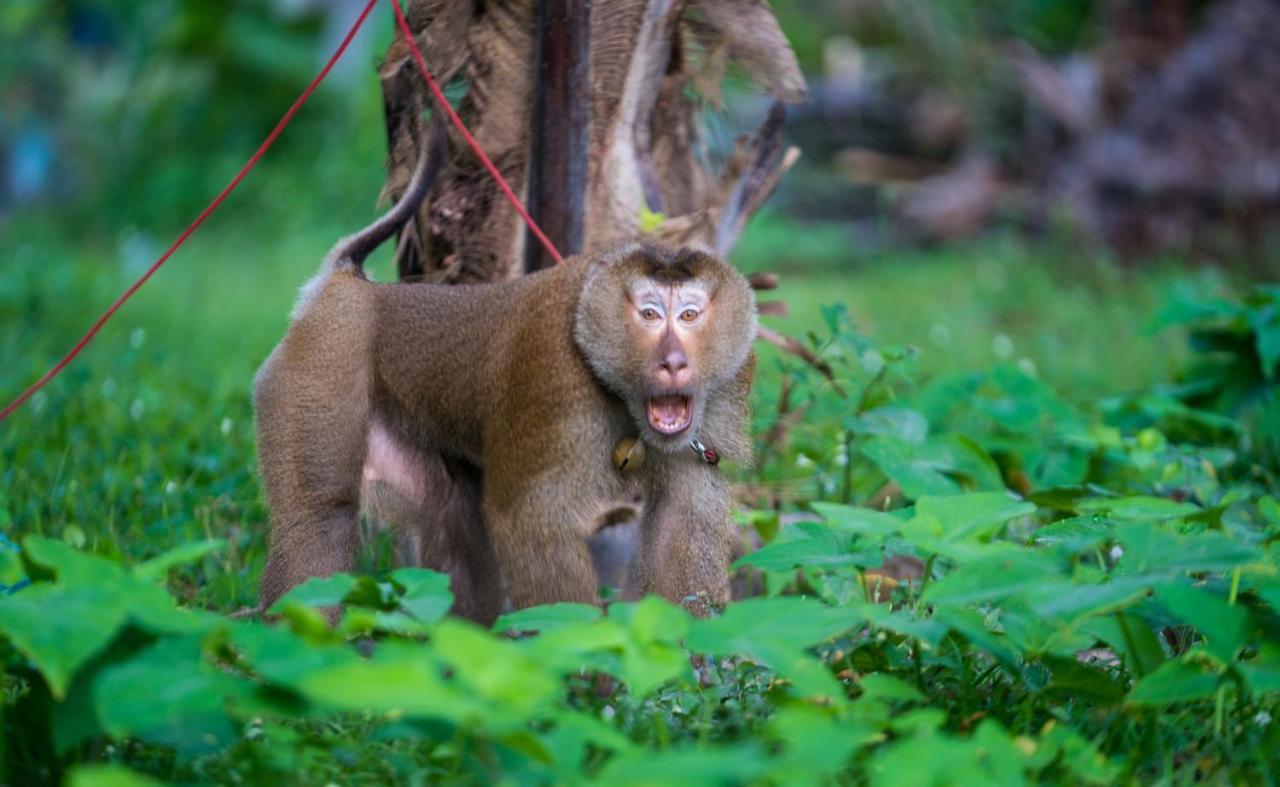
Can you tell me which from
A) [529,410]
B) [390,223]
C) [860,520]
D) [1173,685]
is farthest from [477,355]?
[1173,685]

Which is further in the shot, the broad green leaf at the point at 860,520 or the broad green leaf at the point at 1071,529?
the broad green leaf at the point at 1071,529

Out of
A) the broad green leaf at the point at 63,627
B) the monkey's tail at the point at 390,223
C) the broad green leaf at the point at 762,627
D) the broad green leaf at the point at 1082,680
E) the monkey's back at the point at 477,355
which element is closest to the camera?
the broad green leaf at the point at 63,627

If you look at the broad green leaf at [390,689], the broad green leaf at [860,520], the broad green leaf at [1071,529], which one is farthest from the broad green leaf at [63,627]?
the broad green leaf at [1071,529]

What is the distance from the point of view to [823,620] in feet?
8.84

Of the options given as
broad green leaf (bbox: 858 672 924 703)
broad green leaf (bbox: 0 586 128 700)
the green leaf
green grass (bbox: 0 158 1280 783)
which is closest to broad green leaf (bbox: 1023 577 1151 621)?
green grass (bbox: 0 158 1280 783)

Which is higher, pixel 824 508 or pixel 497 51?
pixel 497 51

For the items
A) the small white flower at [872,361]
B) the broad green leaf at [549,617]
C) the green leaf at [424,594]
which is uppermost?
the green leaf at [424,594]

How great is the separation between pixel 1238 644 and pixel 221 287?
7.63 meters

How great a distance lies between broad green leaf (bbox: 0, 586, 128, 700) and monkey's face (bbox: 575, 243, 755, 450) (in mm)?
1612

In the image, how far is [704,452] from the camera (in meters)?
3.91

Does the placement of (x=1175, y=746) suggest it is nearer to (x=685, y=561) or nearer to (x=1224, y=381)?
(x=685, y=561)

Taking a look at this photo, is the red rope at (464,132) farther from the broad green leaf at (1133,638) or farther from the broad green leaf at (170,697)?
the broad green leaf at (170,697)

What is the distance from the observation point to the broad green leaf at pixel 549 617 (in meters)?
2.81

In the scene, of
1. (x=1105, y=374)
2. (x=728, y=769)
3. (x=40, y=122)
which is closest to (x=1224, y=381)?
(x=1105, y=374)
